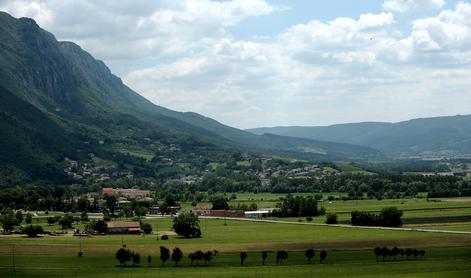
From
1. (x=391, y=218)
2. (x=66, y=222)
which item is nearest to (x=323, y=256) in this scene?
(x=391, y=218)

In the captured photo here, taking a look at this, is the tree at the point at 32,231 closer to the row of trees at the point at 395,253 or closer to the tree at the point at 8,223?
the tree at the point at 8,223

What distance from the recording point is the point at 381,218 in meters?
134

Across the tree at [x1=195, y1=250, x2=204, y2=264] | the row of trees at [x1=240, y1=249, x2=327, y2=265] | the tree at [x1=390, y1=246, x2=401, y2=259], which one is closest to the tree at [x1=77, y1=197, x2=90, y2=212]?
the tree at [x1=195, y1=250, x2=204, y2=264]

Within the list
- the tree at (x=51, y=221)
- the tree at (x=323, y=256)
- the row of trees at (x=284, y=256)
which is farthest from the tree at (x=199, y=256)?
the tree at (x=51, y=221)

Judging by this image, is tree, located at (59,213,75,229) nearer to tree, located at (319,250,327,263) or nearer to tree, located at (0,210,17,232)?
tree, located at (0,210,17,232)

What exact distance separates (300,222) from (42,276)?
244 ft

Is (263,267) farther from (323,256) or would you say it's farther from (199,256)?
(199,256)

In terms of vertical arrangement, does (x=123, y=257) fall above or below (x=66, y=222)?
below

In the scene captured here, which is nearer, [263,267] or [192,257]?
[263,267]

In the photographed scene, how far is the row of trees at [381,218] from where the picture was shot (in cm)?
13212

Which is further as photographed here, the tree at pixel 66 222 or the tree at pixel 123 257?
the tree at pixel 66 222

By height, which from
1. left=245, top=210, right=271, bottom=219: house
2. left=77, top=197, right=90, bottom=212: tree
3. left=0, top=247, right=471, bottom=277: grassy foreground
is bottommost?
left=0, top=247, right=471, bottom=277: grassy foreground

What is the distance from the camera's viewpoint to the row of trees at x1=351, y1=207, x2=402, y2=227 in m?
132

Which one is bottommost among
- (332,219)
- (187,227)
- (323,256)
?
(323,256)
